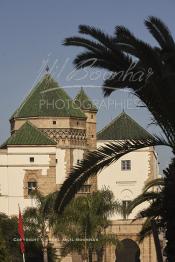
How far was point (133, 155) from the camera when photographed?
69.6 m

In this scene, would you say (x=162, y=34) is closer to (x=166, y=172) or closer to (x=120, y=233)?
(x=166, y=172)

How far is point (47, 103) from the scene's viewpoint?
68375mm

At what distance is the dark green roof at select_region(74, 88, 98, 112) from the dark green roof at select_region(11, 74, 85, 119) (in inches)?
A: 69.7

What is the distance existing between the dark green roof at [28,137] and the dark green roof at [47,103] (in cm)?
250

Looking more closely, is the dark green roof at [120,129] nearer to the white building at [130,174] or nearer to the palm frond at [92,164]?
the white building at [130,174]

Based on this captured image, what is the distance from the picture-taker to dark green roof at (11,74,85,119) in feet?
225

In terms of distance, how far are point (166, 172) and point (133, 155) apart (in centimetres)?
4868

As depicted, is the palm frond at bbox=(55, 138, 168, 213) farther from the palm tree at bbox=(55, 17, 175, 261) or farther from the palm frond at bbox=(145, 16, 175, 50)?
the palm frond at bbox=(145, 16, 175, 50)

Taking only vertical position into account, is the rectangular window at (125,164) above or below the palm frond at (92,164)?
above

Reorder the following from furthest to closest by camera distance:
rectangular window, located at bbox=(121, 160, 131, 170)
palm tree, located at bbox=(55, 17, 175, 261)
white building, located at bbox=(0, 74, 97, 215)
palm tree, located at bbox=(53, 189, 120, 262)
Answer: rectangular window, located at bbox=(121, 160, 131, 170) < white building, located at bbox=(0, 74, 97, 215) < palm tree, located at bbox=(53, 189, 120, 262) < palm tree, located at bbox=(55, 17, 175, 261)

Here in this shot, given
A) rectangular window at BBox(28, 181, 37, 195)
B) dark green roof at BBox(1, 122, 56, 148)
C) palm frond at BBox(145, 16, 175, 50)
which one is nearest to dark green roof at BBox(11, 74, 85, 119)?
dark green roof at BBox(1, 122, 56, 148)

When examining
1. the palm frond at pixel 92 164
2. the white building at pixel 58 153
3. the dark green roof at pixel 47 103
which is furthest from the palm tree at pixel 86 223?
the palm frond at pixel 92 164

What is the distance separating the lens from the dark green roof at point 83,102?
72.0 meters

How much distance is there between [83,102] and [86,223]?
2399cm
